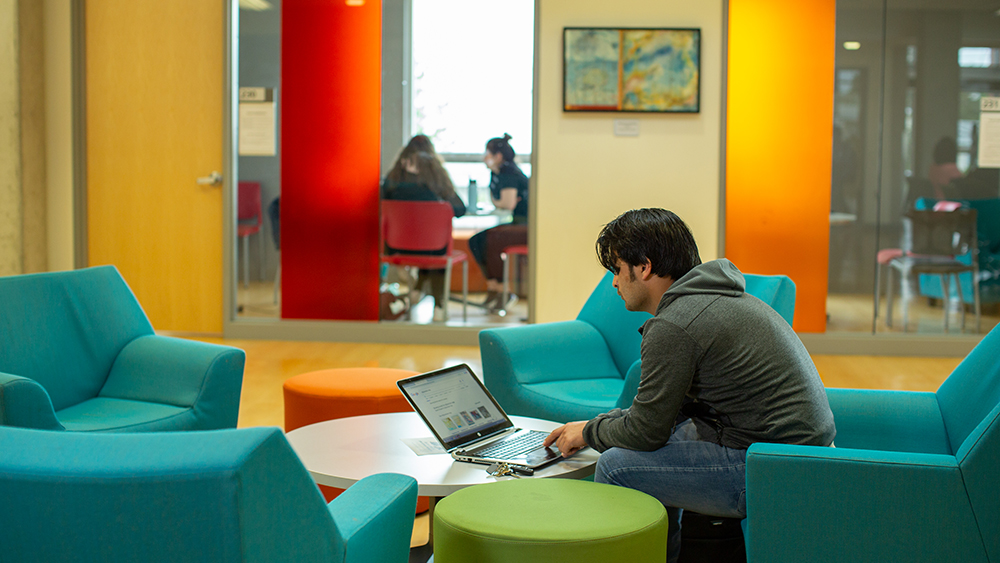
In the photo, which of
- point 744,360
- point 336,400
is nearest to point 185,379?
point 336,400

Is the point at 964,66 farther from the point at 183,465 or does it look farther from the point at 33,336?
the point at 183,465

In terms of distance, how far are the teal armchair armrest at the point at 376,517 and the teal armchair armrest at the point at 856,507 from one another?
0.66 meters

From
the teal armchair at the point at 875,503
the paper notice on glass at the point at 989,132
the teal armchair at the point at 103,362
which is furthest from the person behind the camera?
the paper notice on glass at the point at 989,132

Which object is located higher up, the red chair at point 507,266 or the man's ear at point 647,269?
the man's ear at point 647,269

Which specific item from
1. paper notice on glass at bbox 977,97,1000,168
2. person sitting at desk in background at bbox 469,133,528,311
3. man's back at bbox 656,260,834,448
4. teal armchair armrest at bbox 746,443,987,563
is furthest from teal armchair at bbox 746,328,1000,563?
paper notice on glass at bbox 977,97,1000,168

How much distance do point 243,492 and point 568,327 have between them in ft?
7.84

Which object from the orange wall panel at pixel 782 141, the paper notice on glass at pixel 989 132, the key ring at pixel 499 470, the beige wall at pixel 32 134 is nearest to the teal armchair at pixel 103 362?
the key ring at pixel 499 470

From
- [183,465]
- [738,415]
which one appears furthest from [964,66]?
[183,465]

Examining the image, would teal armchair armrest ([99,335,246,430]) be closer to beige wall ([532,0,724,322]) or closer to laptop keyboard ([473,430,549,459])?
laptop keyboard ([473,430,549,459])

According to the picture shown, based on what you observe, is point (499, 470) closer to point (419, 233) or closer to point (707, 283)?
point (707, 283)

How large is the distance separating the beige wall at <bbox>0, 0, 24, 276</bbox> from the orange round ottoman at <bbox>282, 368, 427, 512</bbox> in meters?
3.91

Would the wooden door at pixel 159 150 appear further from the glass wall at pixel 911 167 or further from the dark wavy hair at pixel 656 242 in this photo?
the dark wavy hair at pixel 656 242

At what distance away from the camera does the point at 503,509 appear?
171 cm

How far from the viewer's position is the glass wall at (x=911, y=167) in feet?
18.0
